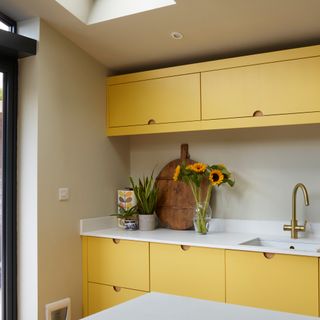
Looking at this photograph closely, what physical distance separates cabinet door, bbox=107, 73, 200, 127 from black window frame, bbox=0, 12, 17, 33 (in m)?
0.85

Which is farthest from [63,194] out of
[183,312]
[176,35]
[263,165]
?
[183,312]

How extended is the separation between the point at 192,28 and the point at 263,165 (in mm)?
1082

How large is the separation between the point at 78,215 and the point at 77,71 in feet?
3.45

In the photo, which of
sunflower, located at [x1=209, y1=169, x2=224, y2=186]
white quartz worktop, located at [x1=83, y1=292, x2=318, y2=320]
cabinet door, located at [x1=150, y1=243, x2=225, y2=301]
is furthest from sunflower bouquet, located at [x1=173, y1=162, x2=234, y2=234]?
white quartz worktop, located at [x1=83, y1=292, x2=318, y2=320]

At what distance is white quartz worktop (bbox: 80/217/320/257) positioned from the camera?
2.51 meters

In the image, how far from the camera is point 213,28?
8.75 ft

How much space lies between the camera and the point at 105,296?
118 inches

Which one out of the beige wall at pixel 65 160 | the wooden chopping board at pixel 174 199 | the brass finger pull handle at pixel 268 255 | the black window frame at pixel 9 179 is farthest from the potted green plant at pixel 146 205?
the brass finger pull handle at pixel 268 255

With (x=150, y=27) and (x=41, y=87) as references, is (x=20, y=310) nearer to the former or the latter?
(x=41, y=87)

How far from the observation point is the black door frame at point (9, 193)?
2.74 m

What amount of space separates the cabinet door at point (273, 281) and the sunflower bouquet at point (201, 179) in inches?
19.9

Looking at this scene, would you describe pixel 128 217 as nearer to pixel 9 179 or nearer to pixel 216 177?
pixel 216 177

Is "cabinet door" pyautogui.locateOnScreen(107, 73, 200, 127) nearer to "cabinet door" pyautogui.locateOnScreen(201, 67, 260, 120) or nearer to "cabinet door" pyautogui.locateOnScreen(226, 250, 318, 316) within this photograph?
"cabinet door" pyautogui.locateOnScreen(201, 67, 260, 120)

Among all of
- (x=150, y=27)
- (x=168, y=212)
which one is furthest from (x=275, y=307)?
(x=150, y=27)
